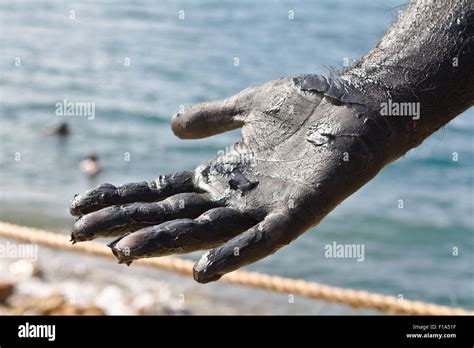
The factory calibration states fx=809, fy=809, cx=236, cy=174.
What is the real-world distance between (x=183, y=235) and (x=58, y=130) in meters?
6.93

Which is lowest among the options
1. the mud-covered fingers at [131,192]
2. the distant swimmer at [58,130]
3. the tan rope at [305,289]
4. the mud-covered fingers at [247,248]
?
the tan rope at [305,289]

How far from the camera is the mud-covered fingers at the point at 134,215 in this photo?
1938 millimetres

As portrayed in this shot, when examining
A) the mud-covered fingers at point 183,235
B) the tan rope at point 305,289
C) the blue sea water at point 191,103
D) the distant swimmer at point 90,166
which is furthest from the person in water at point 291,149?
the distant swimmer at point 90,166

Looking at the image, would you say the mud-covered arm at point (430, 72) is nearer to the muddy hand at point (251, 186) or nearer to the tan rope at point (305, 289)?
the muddy hand at point (251, 186)

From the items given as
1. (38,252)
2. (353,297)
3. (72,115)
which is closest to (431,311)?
(353,297)

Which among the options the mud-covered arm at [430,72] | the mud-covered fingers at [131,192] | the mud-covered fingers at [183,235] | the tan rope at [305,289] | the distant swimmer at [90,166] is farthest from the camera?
the distant swimmer at [90,166]

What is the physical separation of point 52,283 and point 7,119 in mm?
4722

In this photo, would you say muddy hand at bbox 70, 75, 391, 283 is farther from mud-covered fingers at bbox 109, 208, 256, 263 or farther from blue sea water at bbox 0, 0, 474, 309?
blue sea water at bbox 0, 0, 474, 309

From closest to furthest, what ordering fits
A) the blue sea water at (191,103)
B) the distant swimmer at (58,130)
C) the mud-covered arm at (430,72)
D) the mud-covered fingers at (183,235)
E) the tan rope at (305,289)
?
the mud-covered fingers at (183,235), the mud-covered arm at (430,72), the tan rope at (305,289), the blue sea water at (191,103), the distant swimmer at (58,130)

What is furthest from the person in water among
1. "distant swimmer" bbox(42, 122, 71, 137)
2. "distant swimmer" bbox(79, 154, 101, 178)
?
"distant swimmer" bbox(42, 122, 71, 137)

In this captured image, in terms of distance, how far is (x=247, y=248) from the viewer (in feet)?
6.17

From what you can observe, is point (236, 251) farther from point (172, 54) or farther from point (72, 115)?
point (172, 54)

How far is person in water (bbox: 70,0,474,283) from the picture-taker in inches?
76.1

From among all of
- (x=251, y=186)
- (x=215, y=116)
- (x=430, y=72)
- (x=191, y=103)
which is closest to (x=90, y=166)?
(x=191, y=103)
